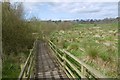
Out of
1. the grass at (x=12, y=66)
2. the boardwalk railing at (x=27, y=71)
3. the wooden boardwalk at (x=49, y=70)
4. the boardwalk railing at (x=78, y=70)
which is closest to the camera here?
the boardwalk railing at (x=78, y=70)

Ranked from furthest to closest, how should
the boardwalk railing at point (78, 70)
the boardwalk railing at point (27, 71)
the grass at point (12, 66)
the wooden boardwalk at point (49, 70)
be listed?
the grass at point (12, 66) < the wooden boardwalk at point (49, 70) < the boardwalk railing at point (27, 71) < the boardwalk railing at point (78, 70)

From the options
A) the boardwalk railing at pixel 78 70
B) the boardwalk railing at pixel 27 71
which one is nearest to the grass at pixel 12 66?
the boardwalk railing at pixel 78 70

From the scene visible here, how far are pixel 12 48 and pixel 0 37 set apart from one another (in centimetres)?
314

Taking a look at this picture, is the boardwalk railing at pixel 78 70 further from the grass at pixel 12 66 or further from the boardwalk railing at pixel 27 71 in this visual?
the grass at pixel 12 66

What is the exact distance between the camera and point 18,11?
22047 millimetres

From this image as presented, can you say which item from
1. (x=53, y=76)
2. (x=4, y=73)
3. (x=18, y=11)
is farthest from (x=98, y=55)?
(x=18, y=11)

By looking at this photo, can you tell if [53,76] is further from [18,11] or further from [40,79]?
[18,11]

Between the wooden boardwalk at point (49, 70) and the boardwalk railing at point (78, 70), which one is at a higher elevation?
the boardwalk railing at point (78, 70)

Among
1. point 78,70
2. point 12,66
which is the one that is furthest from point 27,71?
point 12,66

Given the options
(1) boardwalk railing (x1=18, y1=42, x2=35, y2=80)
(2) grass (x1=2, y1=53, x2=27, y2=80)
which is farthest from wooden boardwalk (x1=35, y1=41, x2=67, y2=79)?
(2) grass (x1=2, y1=53, x2=27, y2=80)

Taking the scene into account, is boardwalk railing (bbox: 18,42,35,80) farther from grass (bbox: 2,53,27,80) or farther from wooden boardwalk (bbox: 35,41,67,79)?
grass (bbox: 2,53,27,80)

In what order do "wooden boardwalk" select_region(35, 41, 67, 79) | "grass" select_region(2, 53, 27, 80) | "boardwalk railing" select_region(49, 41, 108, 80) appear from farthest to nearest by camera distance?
"grass" select_region(2, 53, 27, 80), "wooden boardwalk" select_region(35, 41, 67, 79), "boardwalk railing" select_region(49, 41, 108, 80)

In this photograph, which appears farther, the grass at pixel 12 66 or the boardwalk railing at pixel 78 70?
the grass at pixel 12 66

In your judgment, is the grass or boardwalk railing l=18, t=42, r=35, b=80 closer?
boardwalk railing l=18, t=42, r=35, b=80
